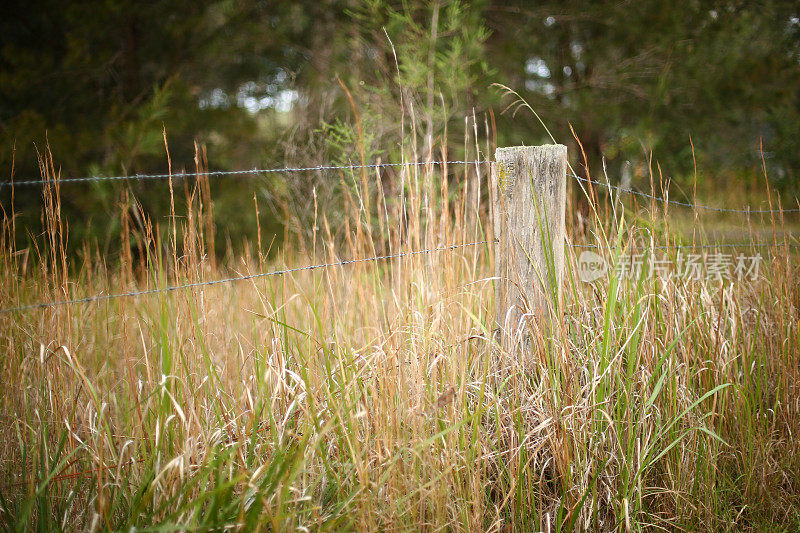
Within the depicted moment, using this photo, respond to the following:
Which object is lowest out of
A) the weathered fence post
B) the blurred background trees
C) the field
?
the field

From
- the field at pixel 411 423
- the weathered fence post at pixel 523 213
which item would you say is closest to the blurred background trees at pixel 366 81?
the weathered fence post at pixel 523 213

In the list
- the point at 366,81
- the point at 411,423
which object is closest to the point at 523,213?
the point at 411,423

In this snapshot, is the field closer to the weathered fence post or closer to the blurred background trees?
the weathered fence post

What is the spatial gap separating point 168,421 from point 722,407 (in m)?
1.62

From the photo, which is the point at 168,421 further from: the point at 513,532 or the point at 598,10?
the point at 598,10

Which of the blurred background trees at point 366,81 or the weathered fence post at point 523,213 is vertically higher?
the blurred background trees at point 366,81

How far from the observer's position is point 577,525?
150 centimetres

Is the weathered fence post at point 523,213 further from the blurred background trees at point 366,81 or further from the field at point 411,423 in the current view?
the blurred background trees at point 366,81

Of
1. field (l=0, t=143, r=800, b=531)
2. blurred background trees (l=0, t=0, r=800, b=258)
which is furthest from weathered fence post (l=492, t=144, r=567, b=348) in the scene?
blurred background trees (l=0, t=0, r=800, b=258)

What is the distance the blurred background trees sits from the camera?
5098 mm

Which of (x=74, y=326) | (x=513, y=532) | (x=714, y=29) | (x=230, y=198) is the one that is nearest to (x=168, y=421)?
Result: (x=74, y=326)

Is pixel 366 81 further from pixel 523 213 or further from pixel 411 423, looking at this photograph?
pixel 411 423

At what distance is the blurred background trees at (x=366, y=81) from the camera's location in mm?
5098

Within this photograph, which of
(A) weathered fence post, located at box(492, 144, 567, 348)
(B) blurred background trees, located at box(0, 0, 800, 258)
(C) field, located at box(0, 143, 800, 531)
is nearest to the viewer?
(C) field, located at box(0, 143, 800, 531)
